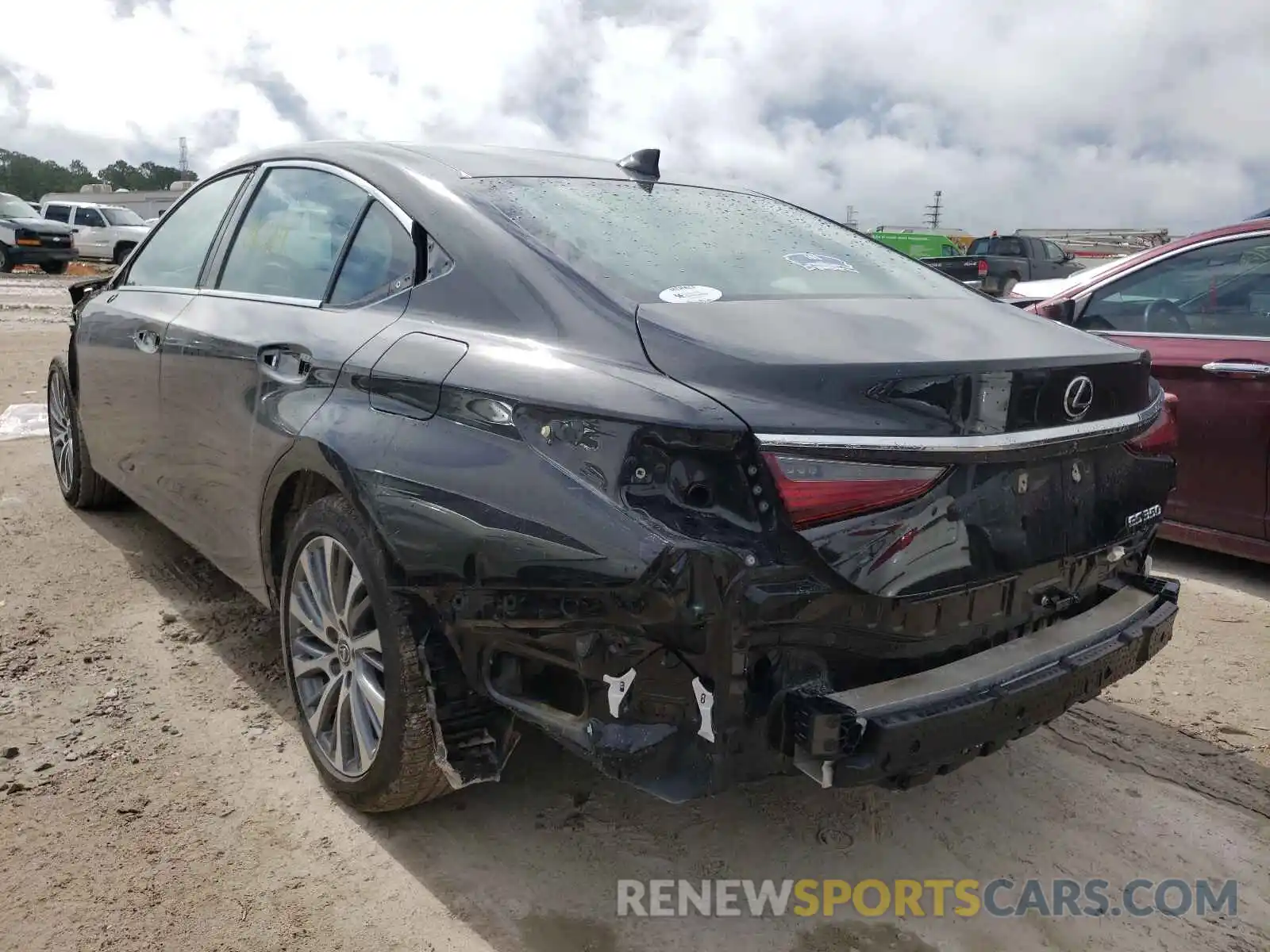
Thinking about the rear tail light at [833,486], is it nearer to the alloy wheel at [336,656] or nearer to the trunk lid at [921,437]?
the trunk lid at [921,437]

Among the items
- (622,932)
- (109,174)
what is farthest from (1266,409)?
(109,174)

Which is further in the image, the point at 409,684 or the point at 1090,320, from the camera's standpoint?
the point at 1090,320

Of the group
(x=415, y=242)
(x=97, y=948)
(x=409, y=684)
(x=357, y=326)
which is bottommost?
Result: (x=97, y=948)

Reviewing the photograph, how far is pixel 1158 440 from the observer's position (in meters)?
2.47

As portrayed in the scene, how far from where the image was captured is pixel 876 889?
2.32 metres

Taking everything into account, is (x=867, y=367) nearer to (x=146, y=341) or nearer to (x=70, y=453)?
(x=146, y=341)

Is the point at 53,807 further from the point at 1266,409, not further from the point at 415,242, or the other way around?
the point at 1266,409

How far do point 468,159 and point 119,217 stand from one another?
92.4ft

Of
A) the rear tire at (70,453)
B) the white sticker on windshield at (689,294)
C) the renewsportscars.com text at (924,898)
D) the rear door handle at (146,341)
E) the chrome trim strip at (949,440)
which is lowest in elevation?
the renewsportscars.com text at (924,898)

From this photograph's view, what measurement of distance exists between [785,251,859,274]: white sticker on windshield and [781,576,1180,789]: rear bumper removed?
1.02 m

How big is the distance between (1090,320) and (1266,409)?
988mm

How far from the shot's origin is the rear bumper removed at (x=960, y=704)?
1.84m

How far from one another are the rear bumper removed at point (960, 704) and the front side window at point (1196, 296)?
8.11 feet

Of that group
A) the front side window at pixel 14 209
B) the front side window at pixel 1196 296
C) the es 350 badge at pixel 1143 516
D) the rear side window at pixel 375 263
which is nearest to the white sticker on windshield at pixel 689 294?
the rear side window at pixel 375 263
